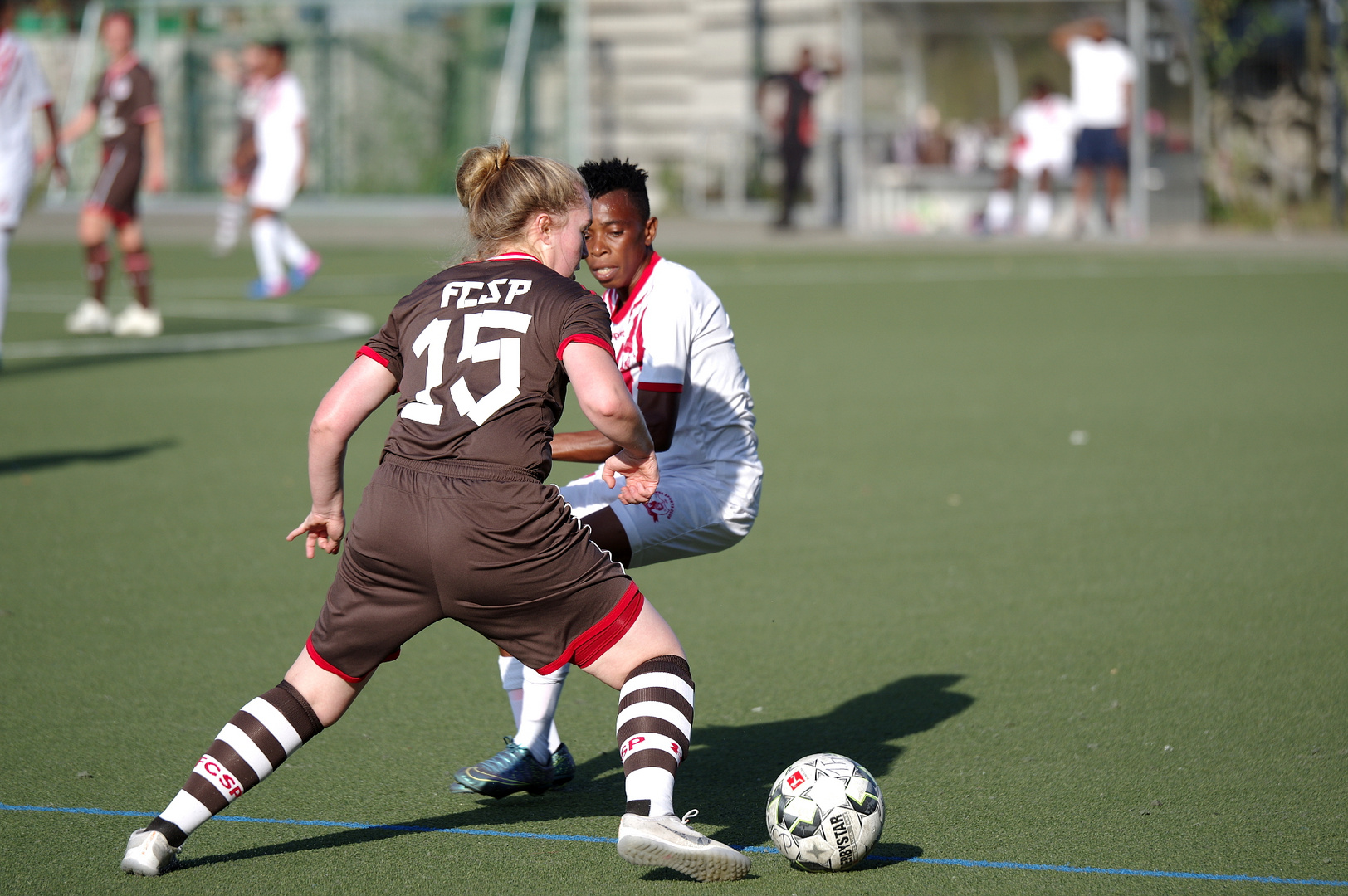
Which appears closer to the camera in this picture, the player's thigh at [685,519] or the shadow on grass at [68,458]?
the player's thigh at [685,519]

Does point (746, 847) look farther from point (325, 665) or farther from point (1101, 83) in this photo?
point (1101, 83)

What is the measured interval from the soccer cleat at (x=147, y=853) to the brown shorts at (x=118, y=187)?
11.5 metres

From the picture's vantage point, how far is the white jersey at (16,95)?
38.4ft

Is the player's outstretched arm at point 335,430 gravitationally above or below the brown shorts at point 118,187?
below

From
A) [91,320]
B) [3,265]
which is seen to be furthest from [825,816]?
[91,320]

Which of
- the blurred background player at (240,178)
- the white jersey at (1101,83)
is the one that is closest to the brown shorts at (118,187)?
the blurred background player at (240,178)

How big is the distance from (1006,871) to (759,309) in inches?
492

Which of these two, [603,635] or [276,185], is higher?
[276,185]

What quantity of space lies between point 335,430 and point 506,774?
1.14 metres

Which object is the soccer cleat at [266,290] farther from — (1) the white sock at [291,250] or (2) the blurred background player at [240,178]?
(2) the blurred background player at [240,178]

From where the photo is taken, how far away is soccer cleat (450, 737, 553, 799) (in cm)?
428

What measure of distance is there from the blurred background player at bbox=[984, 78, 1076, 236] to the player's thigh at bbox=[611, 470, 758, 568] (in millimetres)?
20651

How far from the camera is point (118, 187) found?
14.2 meters

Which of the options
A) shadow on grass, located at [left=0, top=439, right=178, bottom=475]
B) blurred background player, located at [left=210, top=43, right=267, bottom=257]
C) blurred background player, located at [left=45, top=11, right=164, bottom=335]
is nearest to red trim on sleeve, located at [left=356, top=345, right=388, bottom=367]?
shadow on grass, located at [left=0, top=439, right=178, bottom=475]
